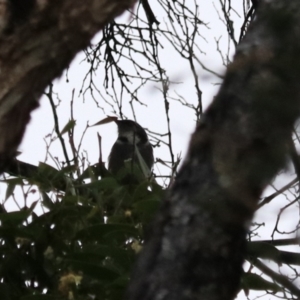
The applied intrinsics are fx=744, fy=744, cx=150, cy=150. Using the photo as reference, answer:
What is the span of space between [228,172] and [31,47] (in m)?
0.47

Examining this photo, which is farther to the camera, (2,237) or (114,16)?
(2,237)

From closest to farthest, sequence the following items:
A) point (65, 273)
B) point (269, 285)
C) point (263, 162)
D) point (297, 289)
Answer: point (263, 162), point (297, 289), point (65, 273), point (269, 285)

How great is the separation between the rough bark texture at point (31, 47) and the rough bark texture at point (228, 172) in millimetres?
354

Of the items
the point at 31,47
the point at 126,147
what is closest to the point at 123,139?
the point at 126,147

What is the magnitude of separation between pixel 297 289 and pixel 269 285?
786mm

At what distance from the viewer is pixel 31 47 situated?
1233mm

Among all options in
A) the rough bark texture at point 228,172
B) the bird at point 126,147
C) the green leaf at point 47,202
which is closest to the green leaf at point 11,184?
the green leaf at point 47,202

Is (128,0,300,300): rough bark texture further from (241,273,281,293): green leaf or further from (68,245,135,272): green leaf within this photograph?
(241,273,281,293): green leaf

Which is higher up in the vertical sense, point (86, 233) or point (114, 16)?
point (114, 16)

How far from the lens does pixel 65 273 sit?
A: 5.40ft

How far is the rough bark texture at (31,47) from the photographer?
1216 millimetres

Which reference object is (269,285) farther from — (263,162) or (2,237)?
(263,162)

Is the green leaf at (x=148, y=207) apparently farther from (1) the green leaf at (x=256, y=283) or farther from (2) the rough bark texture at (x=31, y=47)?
(2) the rough bark texture at (x=31, y=47)

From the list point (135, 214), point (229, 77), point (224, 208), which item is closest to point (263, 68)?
point (229, 77)
